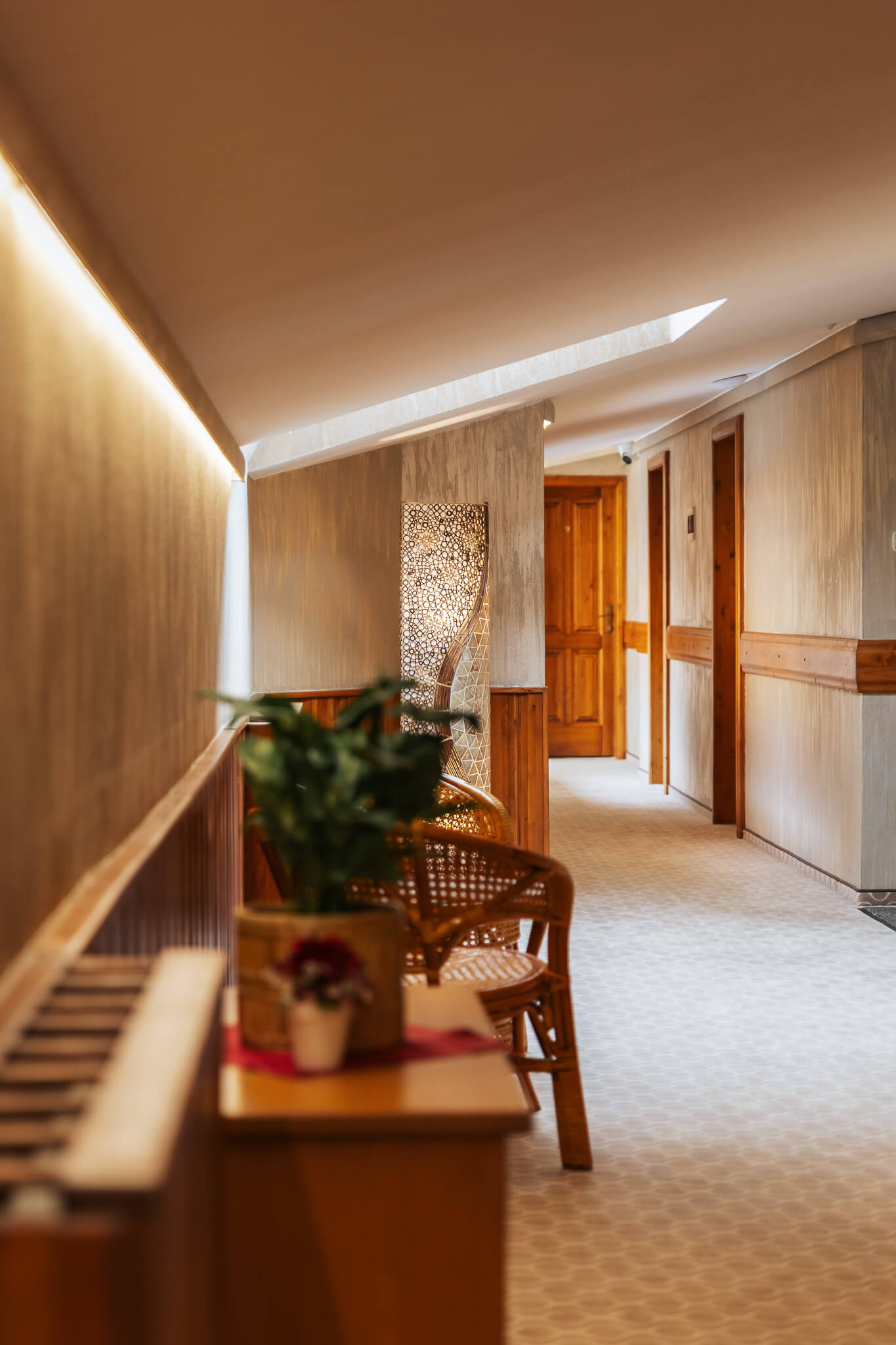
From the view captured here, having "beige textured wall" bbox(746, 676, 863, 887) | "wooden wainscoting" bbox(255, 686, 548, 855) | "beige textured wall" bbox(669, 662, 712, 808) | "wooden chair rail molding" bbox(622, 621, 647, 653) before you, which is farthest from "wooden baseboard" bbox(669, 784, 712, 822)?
"wooden wainscoting" bbox(255, 686, 548, 855)

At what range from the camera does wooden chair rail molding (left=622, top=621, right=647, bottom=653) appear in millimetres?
11625

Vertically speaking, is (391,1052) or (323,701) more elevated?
(323,701)

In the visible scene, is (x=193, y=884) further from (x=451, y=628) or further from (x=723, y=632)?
(x=723, y=632)

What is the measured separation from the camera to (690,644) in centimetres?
977

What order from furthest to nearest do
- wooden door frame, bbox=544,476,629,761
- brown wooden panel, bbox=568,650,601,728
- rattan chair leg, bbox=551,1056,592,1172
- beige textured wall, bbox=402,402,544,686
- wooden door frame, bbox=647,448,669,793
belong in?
1. brown wooden panel, bbox=568,650,601,728
2. wooden door frame, bbox=544,476,629,761
3. wooden door frame, bbox=647,448,669,793
4. beige textured wall, bbox=402,402,544,686
5. rattan chair leg, bbox=551,1056,592,1172

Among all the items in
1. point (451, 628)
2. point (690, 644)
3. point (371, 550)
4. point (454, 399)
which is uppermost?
point (454, 399)

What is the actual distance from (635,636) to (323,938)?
10.6 meters

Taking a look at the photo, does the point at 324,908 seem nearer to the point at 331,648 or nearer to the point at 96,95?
the point at 96,95

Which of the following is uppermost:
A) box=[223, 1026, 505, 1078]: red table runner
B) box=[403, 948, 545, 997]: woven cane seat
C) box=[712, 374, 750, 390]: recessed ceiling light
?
box=[712, 374, 750, 390]: recessed ceiling light

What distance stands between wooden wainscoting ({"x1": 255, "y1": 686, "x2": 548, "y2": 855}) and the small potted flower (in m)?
5.32

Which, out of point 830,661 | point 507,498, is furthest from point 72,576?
point 830,661

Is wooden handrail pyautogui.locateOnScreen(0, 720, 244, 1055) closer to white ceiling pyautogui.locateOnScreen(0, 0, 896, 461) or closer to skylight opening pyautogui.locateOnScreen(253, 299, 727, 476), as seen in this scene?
white ceiling pyautogui.locateOnScreen(0, 0, 896, 461)

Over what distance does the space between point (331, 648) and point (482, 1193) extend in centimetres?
527

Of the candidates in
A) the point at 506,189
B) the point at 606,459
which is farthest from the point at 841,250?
the point at 606,459
